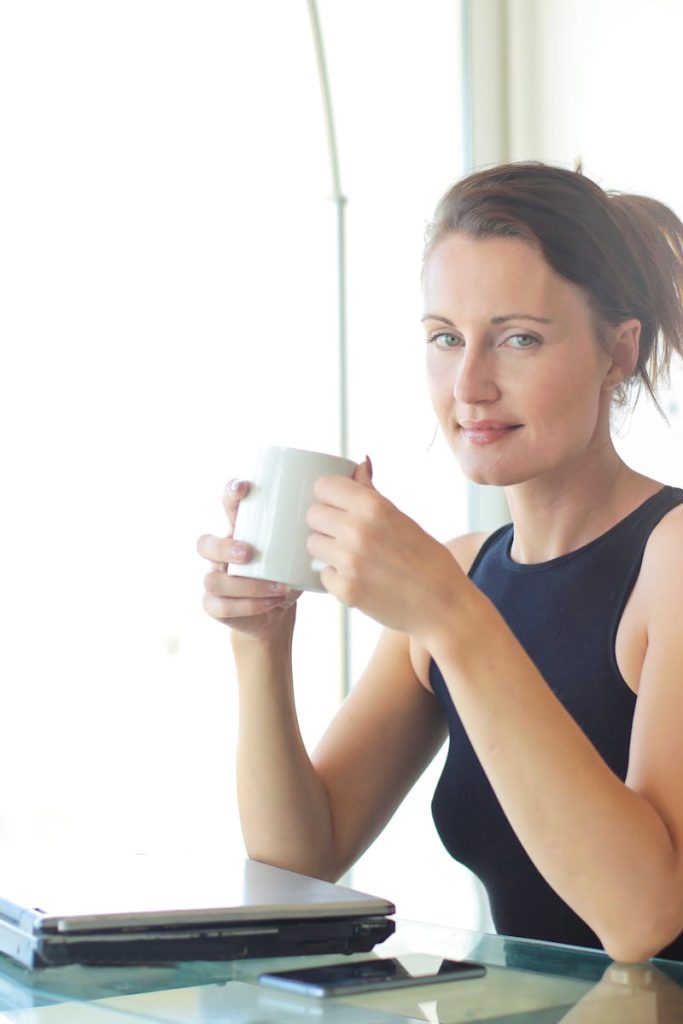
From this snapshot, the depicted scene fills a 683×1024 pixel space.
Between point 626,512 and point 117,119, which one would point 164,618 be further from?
point 626,512

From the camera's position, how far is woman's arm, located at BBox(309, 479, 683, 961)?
2.90ft

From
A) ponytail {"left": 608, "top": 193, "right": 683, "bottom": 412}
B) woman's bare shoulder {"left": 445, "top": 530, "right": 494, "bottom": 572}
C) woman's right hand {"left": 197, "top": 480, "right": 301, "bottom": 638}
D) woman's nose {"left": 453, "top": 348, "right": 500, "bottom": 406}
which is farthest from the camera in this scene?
woman's bare shoulder {"left": 445, "top": 530, "right": 494, "bottom": 572}

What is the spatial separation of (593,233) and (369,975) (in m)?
0.72

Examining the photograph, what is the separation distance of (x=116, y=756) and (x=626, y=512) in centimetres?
135

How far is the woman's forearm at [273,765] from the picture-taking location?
1.23m

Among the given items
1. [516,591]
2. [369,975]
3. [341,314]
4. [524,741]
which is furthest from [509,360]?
[341,314]

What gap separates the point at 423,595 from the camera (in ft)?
2.94

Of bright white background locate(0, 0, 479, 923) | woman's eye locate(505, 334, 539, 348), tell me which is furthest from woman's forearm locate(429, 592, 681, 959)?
bright white background locate(0, 0, 479, 923)

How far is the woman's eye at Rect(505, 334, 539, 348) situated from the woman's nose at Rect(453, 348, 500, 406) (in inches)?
1.0

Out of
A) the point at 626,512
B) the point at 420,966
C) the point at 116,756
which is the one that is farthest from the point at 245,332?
the point at 420,966

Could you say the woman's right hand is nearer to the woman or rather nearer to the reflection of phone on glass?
the woman

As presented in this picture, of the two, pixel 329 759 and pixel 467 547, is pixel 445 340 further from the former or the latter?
pixel 329 759

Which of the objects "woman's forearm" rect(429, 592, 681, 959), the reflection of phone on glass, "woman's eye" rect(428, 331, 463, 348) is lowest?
the reflection of phone on glass

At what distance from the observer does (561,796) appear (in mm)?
882
